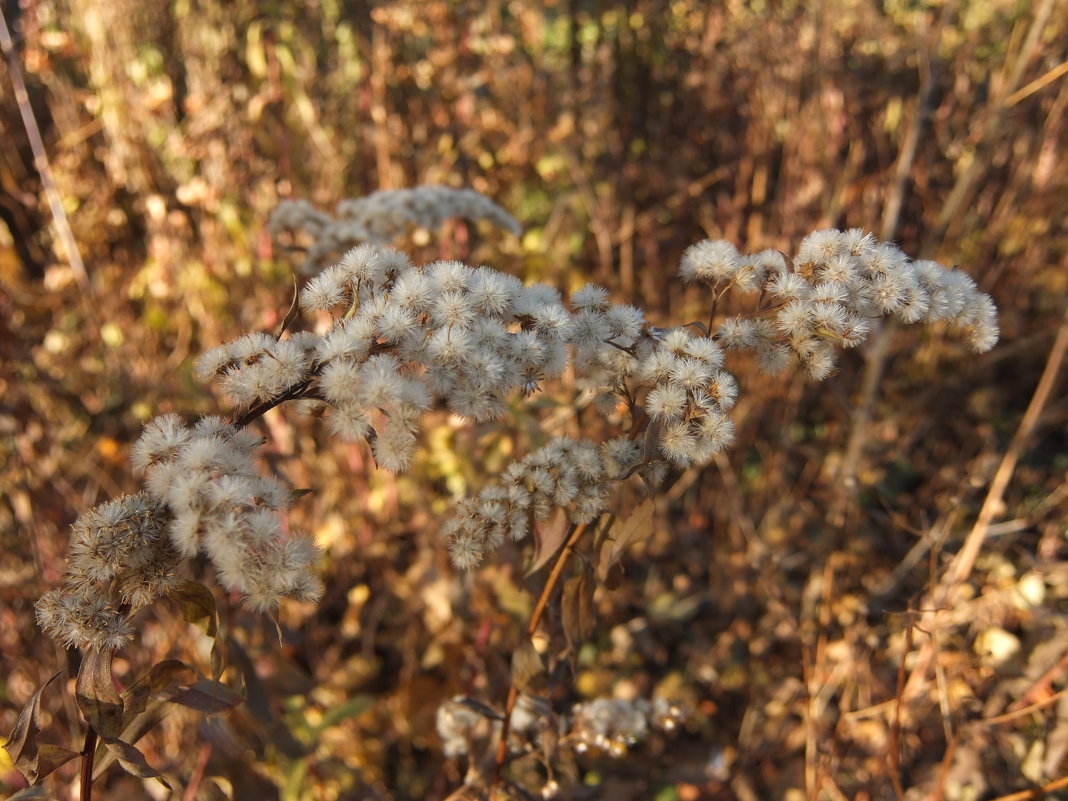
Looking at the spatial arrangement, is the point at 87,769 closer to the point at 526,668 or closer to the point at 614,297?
the point at 526,668

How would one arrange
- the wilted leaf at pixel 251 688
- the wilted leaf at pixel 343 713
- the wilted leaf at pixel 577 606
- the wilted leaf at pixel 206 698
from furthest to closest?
the wilted leaf at pixel 343 713, the wilted leaf at pixel 251 688, the wilted leaf at pixel 577 606, the wilted leaf at pixel 206 698

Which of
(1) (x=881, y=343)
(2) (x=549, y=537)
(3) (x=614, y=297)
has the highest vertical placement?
(2) (x=549, y=537)

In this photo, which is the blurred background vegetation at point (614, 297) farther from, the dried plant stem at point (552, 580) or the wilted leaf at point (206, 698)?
the wilted leaf at point (206, 698)

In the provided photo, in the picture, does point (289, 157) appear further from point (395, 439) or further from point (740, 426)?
point (395, 439)

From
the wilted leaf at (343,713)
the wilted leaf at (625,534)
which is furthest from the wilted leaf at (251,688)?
the wilted leaf at (625,534)

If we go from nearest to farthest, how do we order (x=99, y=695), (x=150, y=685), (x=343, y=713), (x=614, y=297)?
1. (x=99, y=695)
2. (x=150, y=685)
3. (x=343, y=713)
4. (x=614, y=297)

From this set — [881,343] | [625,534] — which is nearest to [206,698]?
[625,534]
